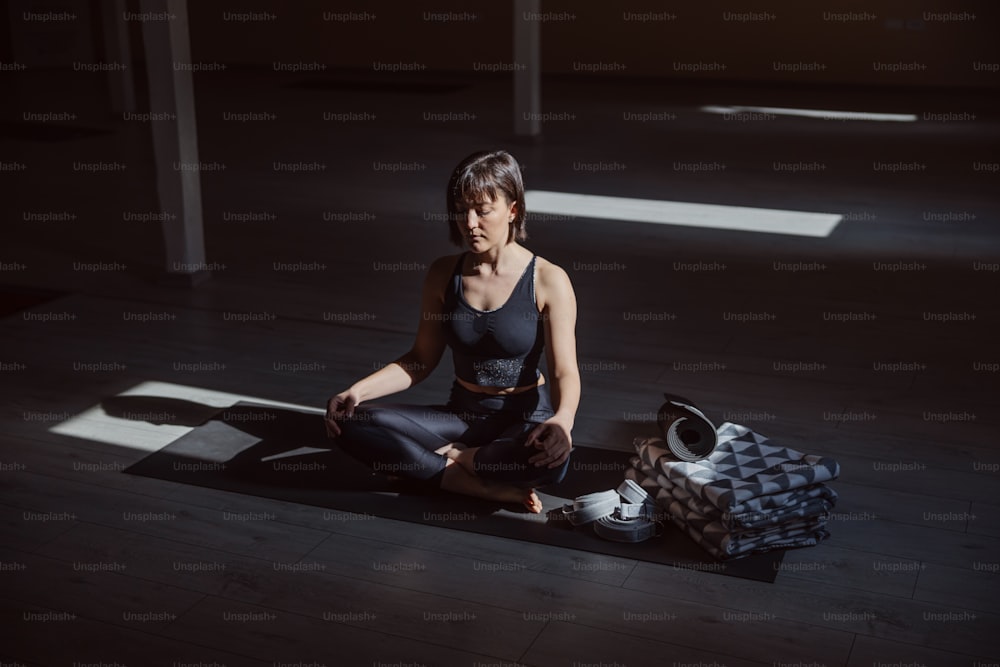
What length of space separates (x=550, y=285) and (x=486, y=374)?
374 millimetres

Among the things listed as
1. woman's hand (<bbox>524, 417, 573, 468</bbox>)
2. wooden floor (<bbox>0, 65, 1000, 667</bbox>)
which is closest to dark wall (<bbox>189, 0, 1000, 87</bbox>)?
wooden floor (<bbox>0, 65, 1000, 667</bbox>)

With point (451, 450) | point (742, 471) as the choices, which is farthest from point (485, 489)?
point (742, 471)

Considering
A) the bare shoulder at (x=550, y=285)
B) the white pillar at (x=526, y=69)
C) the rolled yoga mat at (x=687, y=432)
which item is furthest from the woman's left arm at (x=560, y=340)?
the white pillar at (x=526, y=69)

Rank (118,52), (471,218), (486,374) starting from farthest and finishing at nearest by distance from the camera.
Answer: (118,52)
(486,374)
(471,218)

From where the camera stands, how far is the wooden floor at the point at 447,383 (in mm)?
3305

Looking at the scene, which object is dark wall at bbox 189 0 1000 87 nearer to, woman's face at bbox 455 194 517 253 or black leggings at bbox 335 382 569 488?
black leggings at bbox 335 382 569 488

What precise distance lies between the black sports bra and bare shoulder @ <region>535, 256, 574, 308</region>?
0.07 feet

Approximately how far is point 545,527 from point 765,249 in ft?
13.1

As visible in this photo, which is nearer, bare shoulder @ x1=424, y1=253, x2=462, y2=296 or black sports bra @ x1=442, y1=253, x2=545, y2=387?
black sports bra @ x1=442, y1=253, x2=545, y2=387

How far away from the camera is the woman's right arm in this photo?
3.93m

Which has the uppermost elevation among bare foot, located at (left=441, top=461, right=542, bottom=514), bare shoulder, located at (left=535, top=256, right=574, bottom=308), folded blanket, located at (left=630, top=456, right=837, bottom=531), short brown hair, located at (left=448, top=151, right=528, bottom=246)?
short brown hair, located at (left=448, top=151, right=528, bottom=246)

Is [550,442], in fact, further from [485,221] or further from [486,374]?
[485,221]

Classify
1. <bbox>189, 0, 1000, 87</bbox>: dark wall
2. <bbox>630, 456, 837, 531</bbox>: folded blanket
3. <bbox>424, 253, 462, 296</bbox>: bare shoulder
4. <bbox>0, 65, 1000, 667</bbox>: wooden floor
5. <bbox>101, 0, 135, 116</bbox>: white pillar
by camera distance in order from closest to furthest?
<bbox>0, 65, 1000, 667</bbox>: wooden floor < <bbox>630, 456, 837, 531</bbox>: folded blanket < <bbox>424, 253, 462, 296</bbox>: bare shoulder < <bbox>101, 0, 135, 116</bbox>: white pillar < <bbox>189, 0, 1000, 87</bbox>: dark wall

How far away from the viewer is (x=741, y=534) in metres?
3.64
